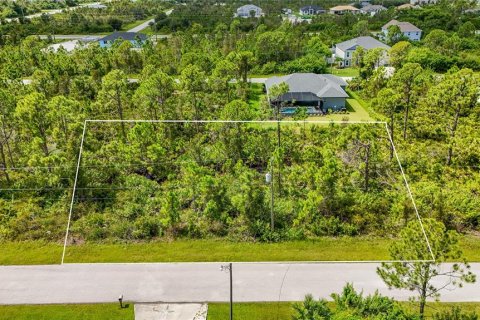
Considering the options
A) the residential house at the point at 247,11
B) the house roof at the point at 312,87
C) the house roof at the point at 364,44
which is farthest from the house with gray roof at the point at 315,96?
the residential house at the point at 247,11

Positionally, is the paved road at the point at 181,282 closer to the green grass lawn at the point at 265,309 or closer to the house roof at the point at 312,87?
the green grass lawn at the point at 265,309

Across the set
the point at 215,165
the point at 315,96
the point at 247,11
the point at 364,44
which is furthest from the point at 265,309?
the point at 247,11

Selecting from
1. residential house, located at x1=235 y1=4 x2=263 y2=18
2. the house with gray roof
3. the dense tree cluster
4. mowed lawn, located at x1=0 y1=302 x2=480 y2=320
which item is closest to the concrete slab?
mowed lawn, located at x1=0 y1=302 x2=480 y2=320

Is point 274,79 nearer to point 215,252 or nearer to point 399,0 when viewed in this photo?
point 215,252

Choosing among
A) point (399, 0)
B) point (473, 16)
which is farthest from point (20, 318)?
point (399, 0)

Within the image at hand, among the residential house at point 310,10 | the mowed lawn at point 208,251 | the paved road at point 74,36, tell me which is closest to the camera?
the mowed lawn at point 208,251

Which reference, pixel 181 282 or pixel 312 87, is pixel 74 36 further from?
pixel 181 282
